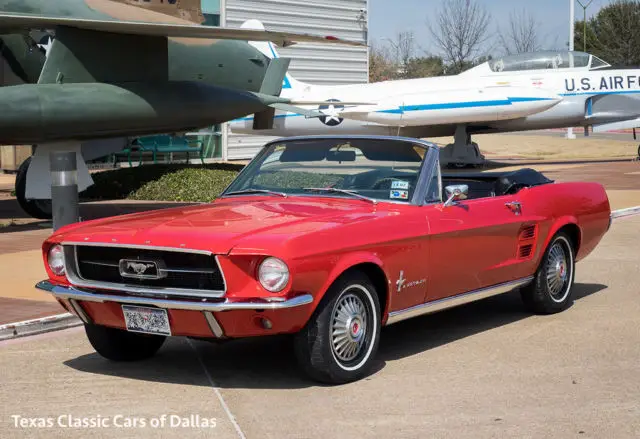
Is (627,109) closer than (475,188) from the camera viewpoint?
No

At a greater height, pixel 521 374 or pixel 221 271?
pixel 221 271

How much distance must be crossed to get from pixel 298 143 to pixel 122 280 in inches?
80.8

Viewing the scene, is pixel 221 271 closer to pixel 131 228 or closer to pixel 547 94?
pixel 131 228

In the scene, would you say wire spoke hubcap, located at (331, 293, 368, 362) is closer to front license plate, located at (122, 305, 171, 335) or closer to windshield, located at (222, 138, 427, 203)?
front license plate, located at (122, 305, 171, 335)

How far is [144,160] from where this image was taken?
2947 cm

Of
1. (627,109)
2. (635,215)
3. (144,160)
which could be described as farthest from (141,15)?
(627,109)

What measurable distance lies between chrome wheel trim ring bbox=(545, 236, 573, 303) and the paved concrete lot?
9.3 inches

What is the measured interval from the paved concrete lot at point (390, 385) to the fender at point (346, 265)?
58 cm

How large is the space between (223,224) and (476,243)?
202 cm

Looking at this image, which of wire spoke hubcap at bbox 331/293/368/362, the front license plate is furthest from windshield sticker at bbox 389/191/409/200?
the front license plate

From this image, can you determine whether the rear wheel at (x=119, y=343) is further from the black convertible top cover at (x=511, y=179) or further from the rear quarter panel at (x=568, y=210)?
the black convertible top cover at (x=511, y=179)

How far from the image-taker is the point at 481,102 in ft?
87.8

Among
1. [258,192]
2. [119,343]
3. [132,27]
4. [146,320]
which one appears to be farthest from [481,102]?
[146,320]

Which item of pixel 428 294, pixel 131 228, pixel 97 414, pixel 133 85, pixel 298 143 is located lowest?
pixel 97 414
